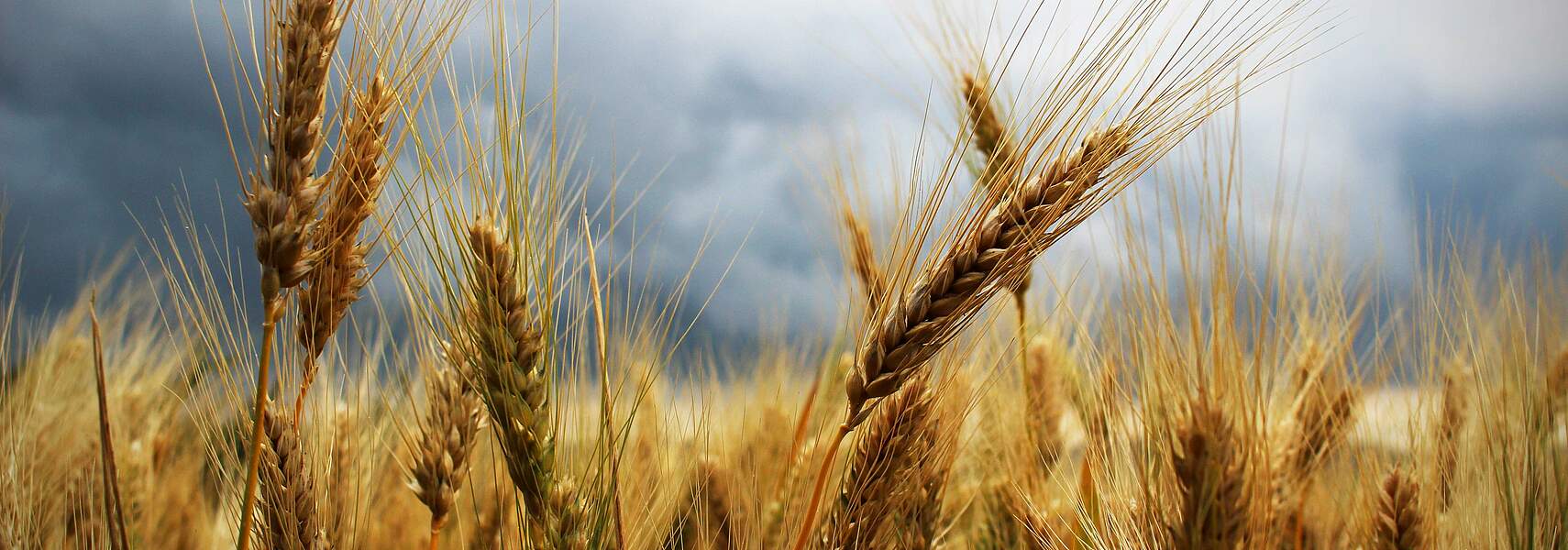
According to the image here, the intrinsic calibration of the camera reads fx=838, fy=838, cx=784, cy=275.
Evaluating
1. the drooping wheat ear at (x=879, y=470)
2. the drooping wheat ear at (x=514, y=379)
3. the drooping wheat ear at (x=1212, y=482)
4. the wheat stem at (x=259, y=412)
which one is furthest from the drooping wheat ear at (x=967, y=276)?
the wheat stem at (x=259, y=412)

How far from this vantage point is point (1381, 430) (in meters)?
2.10

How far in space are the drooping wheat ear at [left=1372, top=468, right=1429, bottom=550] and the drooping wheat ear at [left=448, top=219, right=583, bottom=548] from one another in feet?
5.37

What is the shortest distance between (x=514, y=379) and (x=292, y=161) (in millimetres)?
427

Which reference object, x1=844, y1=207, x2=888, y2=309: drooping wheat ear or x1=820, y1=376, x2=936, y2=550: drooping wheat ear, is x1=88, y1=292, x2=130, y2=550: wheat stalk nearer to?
x1=820, y1=376, x2=936, y2=550: drooping wheat ear

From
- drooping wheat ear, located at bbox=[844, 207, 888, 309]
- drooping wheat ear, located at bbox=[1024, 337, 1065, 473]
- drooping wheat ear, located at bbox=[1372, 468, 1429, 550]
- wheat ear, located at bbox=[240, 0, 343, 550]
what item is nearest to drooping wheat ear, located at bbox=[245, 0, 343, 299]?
wheat ear, located at bbox=[240, 0, 343, 550]

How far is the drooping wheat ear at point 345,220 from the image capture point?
48.5 inches

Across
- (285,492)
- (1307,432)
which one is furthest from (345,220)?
(1307,432)

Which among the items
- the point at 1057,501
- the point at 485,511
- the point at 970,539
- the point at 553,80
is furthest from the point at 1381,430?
the point at 485,511

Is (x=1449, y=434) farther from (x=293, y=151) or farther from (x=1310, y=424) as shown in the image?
(x=293, y=151)

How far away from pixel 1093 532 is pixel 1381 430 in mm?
1139

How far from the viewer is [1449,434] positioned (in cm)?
219

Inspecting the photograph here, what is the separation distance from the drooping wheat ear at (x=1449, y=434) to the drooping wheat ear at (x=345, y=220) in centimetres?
210

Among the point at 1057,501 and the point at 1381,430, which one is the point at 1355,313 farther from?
the point at 1057,501

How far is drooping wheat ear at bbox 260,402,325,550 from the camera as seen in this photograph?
1.29 m
